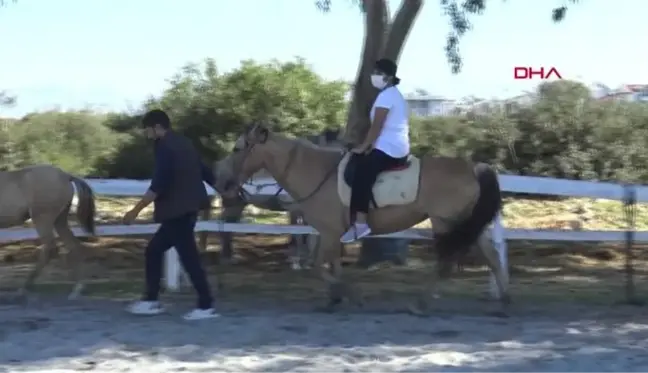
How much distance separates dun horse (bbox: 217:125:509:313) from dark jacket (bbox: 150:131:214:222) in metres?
0.75

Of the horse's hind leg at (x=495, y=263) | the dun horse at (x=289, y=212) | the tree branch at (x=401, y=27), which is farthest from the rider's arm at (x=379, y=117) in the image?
the tree branch at (x=401, y=27)

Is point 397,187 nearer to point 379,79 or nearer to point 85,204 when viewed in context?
point 379,79

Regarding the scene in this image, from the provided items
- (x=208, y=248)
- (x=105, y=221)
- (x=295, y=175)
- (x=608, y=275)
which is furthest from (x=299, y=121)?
(x=295, y=175)

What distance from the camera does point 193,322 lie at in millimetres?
9438

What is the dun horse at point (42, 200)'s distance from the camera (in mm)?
10789

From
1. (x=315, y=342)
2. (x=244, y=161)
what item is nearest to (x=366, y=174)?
(x=244, y=161)

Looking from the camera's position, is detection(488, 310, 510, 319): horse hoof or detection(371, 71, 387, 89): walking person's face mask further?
detection(371, 71, 387, 89): walking person's face mask

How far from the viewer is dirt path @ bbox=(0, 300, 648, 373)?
7688mm

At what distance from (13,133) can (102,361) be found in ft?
53.5

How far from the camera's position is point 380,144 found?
9.69m

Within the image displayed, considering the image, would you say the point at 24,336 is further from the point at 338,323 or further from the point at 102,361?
the point at 338,323

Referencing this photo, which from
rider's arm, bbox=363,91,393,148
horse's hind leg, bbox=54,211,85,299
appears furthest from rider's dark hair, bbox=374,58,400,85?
horse's hind leg, bbox=54,211,85,299

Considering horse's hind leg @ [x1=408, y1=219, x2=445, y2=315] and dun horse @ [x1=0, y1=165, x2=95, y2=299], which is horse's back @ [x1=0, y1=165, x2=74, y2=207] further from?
horse's hind leg @ [x1=408, y1=219, x2=445, y2=315]

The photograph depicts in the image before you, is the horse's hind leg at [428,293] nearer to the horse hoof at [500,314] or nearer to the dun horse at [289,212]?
the horse hoof at [500,314]
